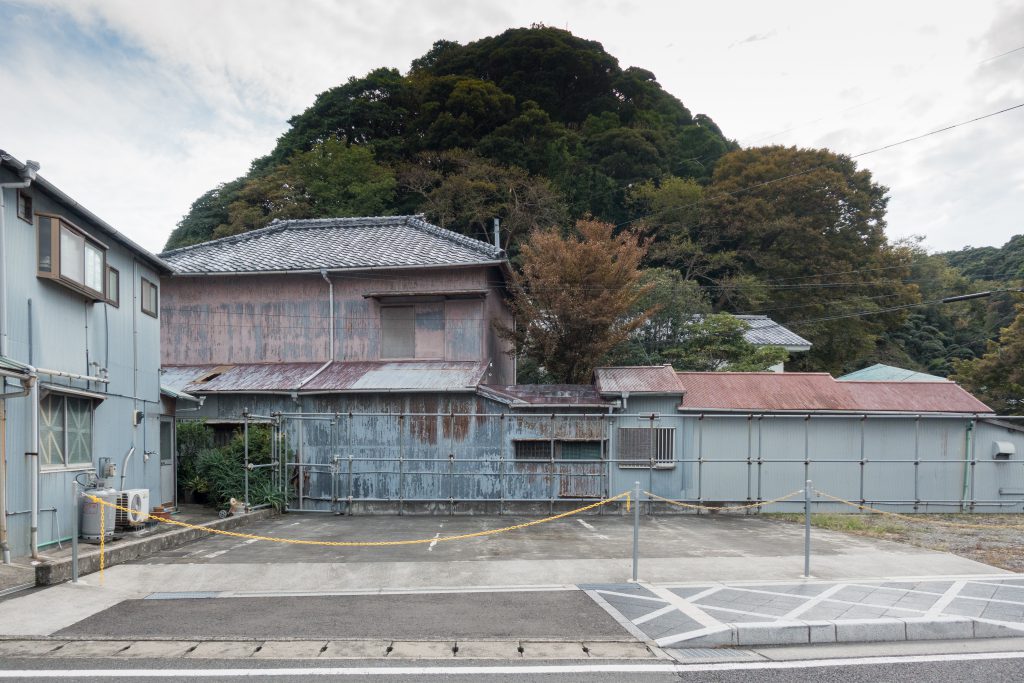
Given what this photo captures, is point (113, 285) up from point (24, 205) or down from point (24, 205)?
down

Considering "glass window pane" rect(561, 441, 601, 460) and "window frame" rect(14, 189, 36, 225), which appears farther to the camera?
"glass window pane" rect(561, 441, 601, 460)

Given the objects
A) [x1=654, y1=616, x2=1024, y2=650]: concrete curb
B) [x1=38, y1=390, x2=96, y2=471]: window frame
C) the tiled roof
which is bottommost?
[x1=654, y1=616, x2=1024, y2=650]: concrete curb

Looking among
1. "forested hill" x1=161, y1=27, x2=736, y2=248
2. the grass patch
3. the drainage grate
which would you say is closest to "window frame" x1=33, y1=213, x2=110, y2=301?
the drainage grate

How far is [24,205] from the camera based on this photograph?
9500 millimetres

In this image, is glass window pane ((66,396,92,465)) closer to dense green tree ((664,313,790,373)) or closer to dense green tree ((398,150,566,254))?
dense green tree ((664,313,790,373))

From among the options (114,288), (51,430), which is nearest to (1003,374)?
(114,288)

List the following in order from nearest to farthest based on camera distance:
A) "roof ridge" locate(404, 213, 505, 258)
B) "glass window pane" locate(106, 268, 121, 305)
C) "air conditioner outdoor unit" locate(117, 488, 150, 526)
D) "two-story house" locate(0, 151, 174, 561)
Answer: "two-story house" locate(0, 151, 174, 561) < "air conditioner outdoor unit" locate(117, 488, 150, 526) < "glass window pane" locate(106, 268, 121, 305) < "roof ridge" locate(404, 213, 505, 258)

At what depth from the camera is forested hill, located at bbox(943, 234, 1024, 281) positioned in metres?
48.7

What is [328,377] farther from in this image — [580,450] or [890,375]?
[890,375]

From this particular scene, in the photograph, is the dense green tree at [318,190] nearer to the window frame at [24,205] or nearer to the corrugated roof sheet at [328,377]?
the corrugated roof sheet at [328,377]

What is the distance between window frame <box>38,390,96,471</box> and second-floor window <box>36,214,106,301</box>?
1.67 metres

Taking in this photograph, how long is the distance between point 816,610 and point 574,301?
1244 centimetres

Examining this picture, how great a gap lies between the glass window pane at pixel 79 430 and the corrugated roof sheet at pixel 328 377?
6069 mm

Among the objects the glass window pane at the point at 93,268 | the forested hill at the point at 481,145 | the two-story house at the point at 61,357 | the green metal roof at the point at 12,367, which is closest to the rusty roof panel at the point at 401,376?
the two-story house at the point at 61,357
